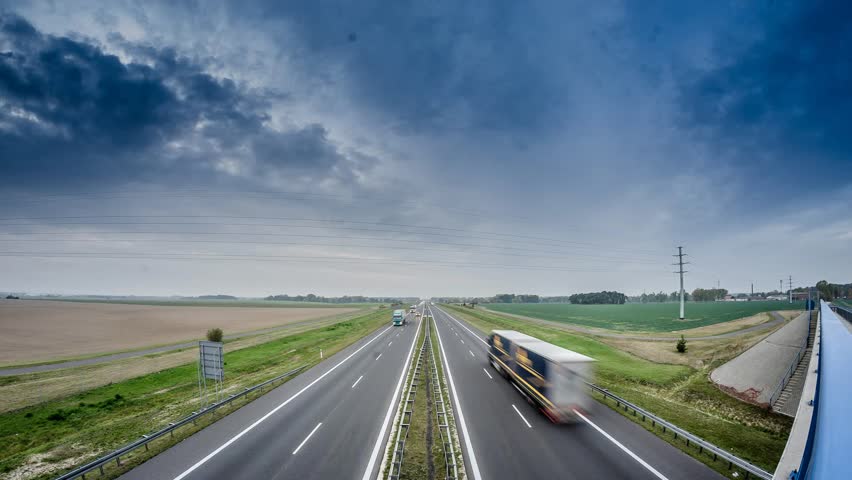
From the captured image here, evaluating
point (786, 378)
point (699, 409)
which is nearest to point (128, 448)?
point (699, 409)

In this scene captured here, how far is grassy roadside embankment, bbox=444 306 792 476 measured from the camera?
15.2 m

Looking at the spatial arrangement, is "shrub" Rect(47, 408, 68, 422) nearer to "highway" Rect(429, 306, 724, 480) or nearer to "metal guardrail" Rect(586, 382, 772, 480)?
"highway" Rect(429, 306, 724, 480)

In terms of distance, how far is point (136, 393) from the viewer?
25.1 meters

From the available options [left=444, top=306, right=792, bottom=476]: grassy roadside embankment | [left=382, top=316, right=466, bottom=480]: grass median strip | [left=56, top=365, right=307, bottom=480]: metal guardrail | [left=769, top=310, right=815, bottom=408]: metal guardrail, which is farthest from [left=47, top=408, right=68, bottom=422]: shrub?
→ [left=769, top=310, right=815, bottom=408]: metal guardrail

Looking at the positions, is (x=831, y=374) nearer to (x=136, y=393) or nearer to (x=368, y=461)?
(x=368, y=461)

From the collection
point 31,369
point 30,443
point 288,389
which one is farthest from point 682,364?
point 31,369

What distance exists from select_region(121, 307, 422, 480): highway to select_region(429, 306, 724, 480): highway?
5.25 meters

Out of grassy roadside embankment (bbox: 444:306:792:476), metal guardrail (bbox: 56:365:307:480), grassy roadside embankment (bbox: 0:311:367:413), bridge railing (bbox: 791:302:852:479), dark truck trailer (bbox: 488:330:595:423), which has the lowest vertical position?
grassy roadside embankment (bbox: 0:311:367:413)

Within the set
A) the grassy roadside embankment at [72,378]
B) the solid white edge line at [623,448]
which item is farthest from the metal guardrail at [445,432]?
the grassy roadside embankment at [72,378]

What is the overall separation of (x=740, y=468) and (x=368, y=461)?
16.7m

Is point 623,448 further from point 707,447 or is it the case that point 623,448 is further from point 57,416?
point 57,416

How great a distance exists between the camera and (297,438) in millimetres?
15820

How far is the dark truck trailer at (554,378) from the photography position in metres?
16.6

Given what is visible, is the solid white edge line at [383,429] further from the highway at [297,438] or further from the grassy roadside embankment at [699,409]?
the grassy roadside embankment at [699,409]
